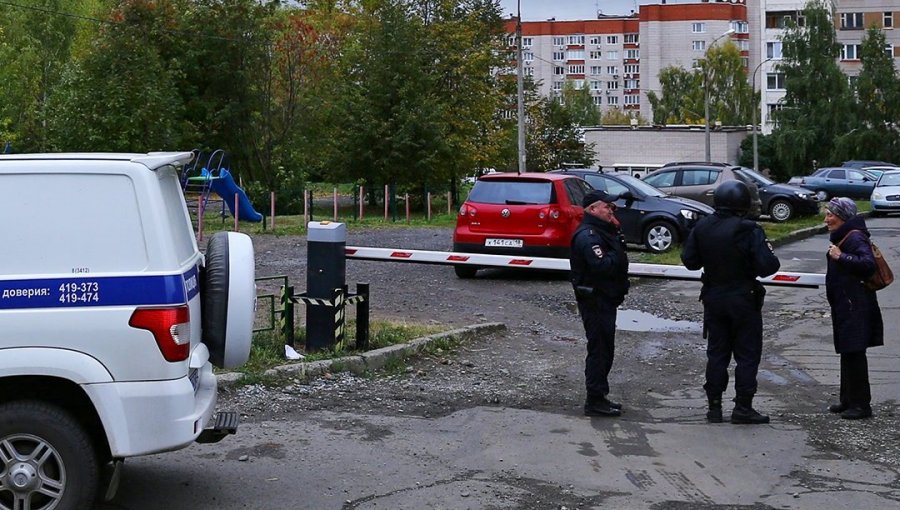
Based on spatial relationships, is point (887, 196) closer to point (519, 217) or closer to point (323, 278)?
point (519, 217)

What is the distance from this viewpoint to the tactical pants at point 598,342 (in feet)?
28.6

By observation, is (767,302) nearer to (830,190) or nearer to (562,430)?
(562,430)

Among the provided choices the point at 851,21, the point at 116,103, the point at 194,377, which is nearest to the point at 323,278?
the point at 194,377

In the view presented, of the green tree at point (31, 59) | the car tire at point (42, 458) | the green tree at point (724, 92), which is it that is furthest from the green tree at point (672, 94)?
the car tire at point (42, 458)

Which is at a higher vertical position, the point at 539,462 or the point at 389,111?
the point at 389,111

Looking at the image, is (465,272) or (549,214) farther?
(465,272)

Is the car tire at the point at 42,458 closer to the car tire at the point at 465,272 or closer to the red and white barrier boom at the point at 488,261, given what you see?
the red and white barrier boom at the point at 488,261

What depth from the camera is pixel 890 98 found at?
3063 inches

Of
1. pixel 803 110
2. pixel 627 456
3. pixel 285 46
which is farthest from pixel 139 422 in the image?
pixel 803 110

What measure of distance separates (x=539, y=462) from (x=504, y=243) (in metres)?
10.1

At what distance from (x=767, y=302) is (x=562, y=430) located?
8.39 m

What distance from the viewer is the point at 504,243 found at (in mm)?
17234

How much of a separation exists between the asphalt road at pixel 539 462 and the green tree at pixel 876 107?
234ft

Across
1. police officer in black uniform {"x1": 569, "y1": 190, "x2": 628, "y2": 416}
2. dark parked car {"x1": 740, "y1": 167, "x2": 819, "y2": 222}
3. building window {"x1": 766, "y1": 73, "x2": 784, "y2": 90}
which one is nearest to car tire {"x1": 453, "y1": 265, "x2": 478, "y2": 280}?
police officer in black uniform {"x1": 569, "y1": 190, "x2": 628, "y2": 416}
